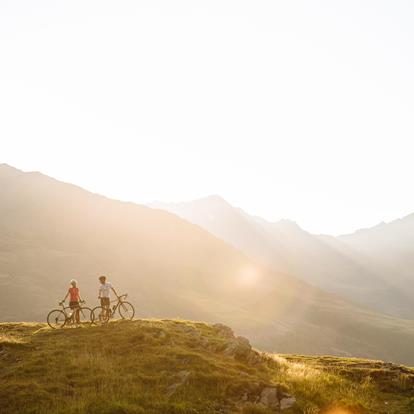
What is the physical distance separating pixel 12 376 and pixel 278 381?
35.3 feet

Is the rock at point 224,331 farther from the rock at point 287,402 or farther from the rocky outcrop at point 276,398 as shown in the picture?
the rock at point 287,402

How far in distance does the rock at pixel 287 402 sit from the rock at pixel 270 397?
0.50 ft

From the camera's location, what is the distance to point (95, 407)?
13.4m

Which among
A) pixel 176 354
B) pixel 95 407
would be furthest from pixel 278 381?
pixel 95 407

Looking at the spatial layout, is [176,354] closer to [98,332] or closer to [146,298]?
[98,332]

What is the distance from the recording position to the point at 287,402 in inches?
599

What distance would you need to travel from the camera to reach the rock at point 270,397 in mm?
15180

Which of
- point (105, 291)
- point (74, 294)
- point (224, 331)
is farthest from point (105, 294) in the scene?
point (224, 331)

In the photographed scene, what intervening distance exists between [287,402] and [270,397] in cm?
67

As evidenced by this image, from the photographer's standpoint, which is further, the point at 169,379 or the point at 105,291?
the point at 105,291

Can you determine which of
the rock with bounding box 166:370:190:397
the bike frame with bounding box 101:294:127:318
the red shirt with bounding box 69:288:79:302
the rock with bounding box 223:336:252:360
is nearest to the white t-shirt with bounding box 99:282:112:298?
the bike frame with bounding box 101:294:127:318

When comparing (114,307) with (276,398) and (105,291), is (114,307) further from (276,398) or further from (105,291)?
(276,398)

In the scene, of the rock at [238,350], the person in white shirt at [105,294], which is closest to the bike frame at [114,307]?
the person in white shirt at [105,294]

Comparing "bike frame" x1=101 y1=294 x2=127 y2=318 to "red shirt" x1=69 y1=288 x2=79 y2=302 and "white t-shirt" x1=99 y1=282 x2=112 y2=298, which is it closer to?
"white t-shirt" x1=99 y1=282 x2=112 y2=298
